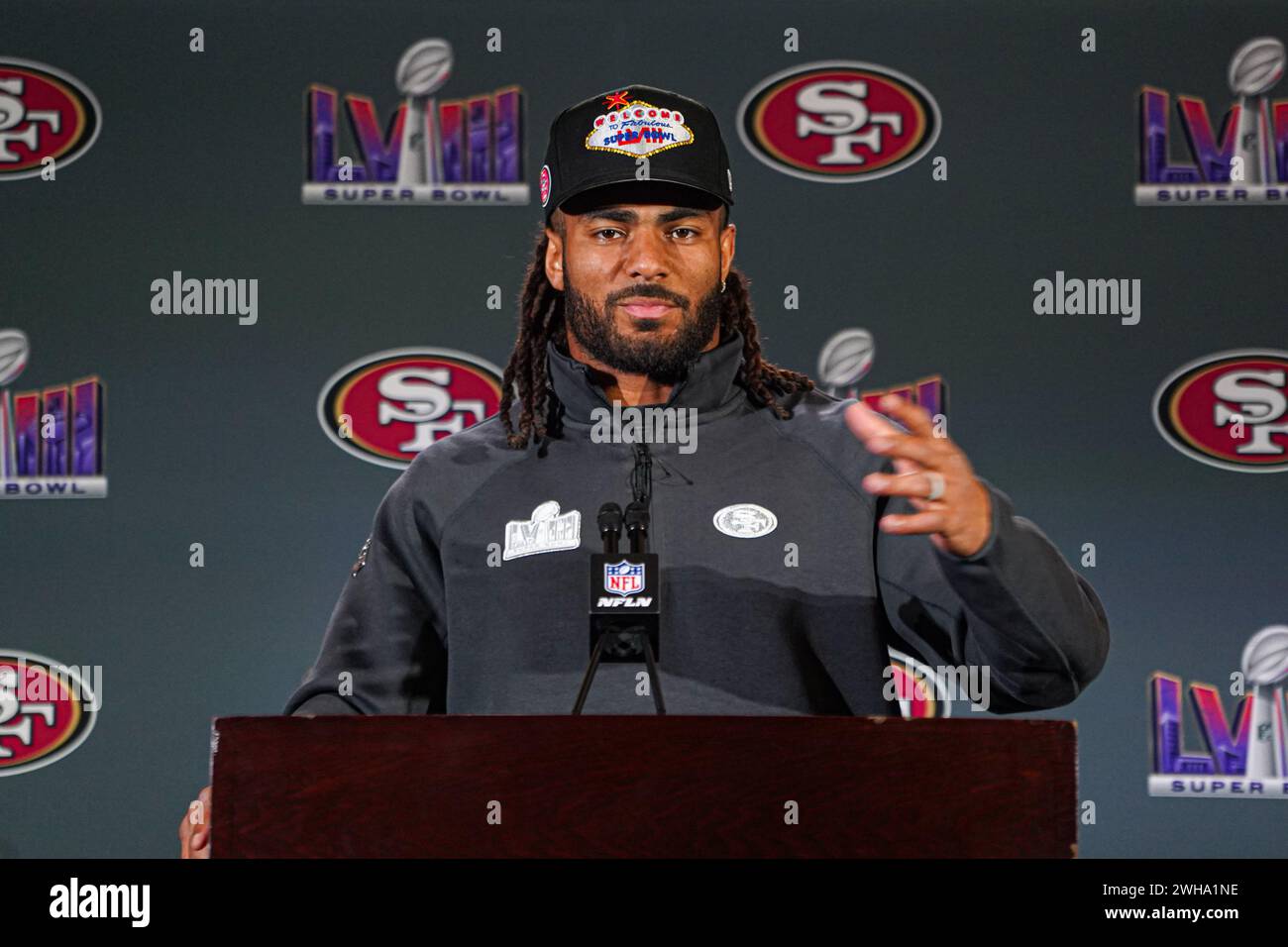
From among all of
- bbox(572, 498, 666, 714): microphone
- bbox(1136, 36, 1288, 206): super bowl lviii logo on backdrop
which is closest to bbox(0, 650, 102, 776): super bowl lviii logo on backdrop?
bbox(572, 498, 666, 714): microphone

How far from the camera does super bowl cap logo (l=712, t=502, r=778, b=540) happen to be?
1885mm

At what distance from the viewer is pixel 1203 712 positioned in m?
2.88

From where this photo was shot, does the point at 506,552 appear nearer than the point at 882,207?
Yes

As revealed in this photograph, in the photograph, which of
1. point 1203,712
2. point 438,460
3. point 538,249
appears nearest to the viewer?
point 438,460

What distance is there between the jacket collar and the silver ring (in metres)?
0.82

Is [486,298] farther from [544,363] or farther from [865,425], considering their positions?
[865,425]

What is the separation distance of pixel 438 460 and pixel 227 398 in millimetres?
1097

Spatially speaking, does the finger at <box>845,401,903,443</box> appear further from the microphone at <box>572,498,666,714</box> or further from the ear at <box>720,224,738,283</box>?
the ear at <box>720,224,738,283</box>

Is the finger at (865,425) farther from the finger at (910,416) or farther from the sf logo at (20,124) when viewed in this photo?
the sf logo at (20,124)

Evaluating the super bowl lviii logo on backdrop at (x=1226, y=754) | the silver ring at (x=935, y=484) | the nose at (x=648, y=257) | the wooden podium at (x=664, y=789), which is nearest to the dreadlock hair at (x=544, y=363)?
the nose at (x=648, y=257)

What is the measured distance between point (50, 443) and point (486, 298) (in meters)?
0.97

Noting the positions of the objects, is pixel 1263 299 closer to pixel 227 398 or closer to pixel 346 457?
pixel 346 457

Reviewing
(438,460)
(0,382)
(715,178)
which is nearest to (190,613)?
(0,382)

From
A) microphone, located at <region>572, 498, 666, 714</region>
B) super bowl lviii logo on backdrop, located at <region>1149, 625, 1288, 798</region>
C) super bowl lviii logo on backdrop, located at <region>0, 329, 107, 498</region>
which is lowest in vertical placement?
super bowl lviii logo on backdrop, located at <region>1149, 625, 1288, 798</region>
